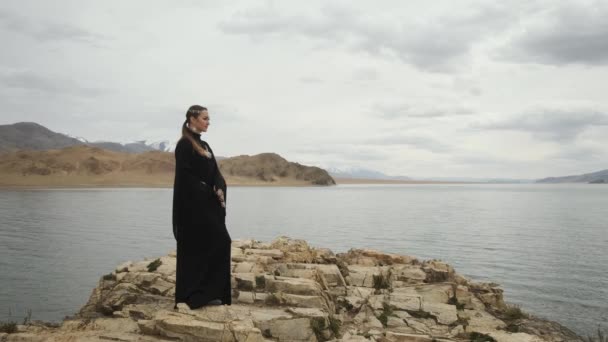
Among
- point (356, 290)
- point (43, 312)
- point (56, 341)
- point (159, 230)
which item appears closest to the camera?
point (56, 341)

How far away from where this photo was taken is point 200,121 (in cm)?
774

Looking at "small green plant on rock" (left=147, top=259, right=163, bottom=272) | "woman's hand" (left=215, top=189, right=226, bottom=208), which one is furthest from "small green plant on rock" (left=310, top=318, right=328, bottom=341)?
"small green plant on rock" (left=147, top=259, right=163, bottom=272)

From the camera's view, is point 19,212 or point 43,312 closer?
point 43,312

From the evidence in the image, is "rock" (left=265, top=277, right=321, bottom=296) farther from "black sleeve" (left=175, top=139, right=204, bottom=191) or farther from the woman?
"black sleeve" (left=175, top=139, right=204, bottom=191)

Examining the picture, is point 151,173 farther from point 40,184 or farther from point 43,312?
point 43,312

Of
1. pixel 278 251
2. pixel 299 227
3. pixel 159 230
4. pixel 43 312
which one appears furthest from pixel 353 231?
pixel 43 312

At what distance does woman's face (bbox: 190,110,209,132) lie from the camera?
25.4 feet

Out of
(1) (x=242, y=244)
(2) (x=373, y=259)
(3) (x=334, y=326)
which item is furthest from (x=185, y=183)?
(2) (x=373, y=259)

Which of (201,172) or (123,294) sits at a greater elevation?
(201,172)

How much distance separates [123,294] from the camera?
994 cm

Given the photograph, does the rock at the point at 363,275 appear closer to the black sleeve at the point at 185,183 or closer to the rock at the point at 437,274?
the rock at the point at 437,274

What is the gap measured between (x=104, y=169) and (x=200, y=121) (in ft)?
457

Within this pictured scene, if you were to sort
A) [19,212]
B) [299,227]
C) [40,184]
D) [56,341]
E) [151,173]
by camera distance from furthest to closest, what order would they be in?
[151,173]
[40,184]
[19,212]
[299,227]
[56,341]

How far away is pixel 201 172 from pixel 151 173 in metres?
143
